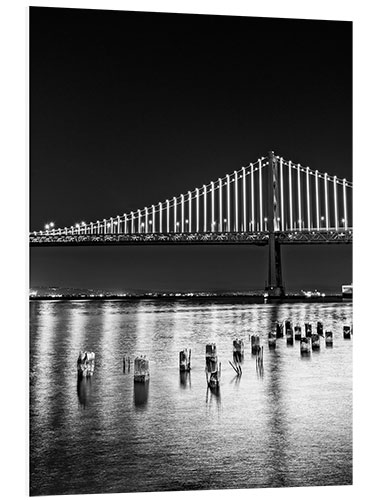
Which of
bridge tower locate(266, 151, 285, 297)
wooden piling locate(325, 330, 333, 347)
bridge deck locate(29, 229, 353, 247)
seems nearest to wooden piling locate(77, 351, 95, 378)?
wooden piling locate(325, 330, 333, 347)

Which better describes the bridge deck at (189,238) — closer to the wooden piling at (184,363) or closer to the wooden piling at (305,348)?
the wooden piling at (305,348)

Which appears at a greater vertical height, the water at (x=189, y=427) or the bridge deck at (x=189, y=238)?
the bridge deck at (x=189, y=238)

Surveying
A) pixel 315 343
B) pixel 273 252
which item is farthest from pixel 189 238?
pixel 315 343

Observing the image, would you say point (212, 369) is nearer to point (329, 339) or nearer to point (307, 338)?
point (307, 338)

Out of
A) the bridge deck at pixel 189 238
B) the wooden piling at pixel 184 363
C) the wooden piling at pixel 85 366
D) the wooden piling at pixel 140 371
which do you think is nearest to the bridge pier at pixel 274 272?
the bridge deck at pixel 189 238

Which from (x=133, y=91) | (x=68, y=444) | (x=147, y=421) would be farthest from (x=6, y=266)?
(x=133, y=91)

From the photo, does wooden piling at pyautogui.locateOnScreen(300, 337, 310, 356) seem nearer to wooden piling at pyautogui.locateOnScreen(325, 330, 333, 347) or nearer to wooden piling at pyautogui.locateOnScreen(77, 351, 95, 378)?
wooden piling at pyautogui.locateOnScreen(325, 330, 333, 347)
